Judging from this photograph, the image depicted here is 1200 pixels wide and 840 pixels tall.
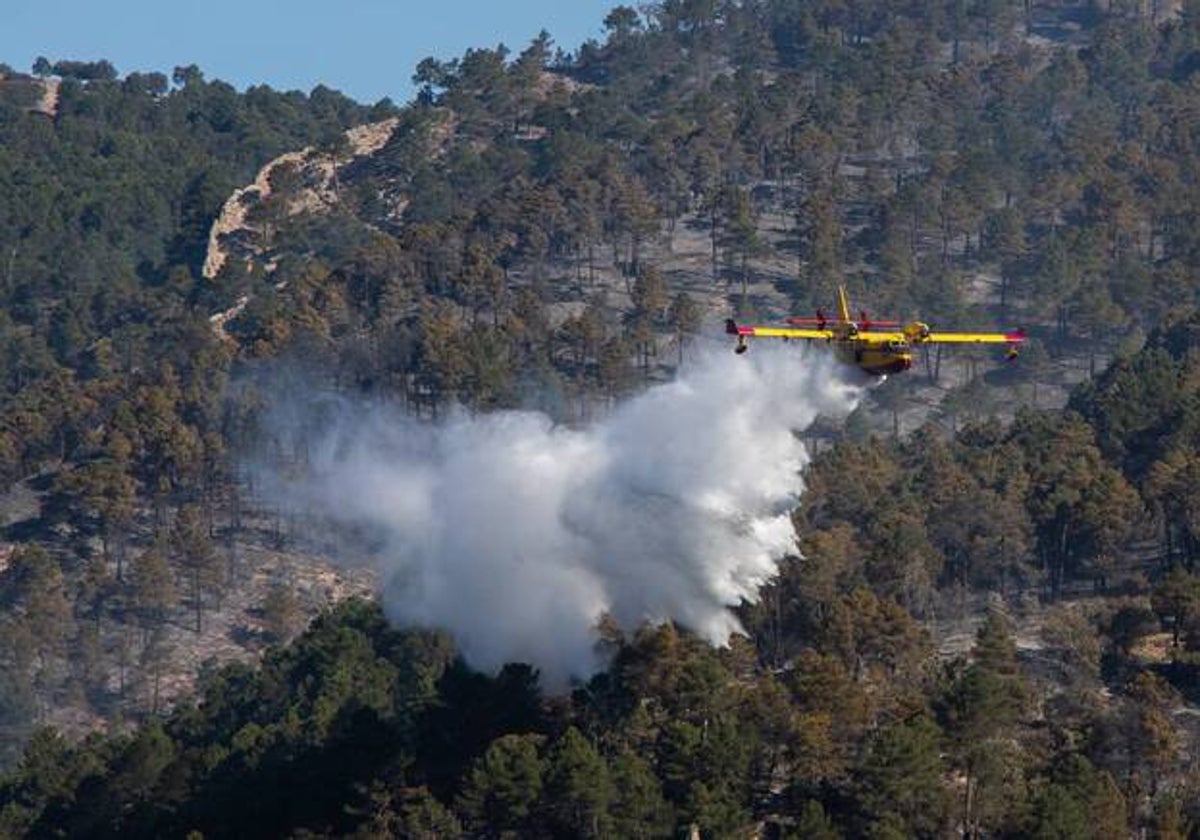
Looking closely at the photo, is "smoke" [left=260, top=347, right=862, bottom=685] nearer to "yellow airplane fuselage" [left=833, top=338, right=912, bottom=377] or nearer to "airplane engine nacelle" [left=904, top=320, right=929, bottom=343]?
"yellow airplane fuselage" [left=833, top=338, right=912, bottom=377]

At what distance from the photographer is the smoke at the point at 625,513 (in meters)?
116

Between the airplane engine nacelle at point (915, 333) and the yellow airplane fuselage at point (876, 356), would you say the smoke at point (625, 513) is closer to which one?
the yellow airplane fuselage at point (876, 356)

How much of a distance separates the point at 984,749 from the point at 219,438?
99348 mm

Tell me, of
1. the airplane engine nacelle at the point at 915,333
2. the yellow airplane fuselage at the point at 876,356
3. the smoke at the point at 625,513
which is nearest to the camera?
the airplane engine nacelle at the point at 915,333

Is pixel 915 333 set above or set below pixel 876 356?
above

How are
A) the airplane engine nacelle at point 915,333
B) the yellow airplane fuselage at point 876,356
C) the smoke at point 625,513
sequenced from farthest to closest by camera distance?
the smoke at point 625,513
the yellow airplane fuselage at point 876,356
the airplane engine nacelle at point 915,333

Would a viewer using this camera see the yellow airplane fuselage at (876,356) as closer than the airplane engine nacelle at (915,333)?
No

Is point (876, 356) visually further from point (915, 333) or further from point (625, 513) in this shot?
point (625, 513)

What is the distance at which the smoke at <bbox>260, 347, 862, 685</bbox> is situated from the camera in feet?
379

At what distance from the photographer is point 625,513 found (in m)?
117

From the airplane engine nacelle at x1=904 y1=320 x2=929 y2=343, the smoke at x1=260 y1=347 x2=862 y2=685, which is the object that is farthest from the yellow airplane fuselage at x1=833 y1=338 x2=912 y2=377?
the smoke at x1=260 y1=347 x2=862 y2=685

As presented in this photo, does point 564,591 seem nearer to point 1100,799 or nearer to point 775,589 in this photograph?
point 775,589

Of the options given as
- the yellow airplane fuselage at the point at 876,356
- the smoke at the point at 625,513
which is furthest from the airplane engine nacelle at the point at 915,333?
the smoke at the point at 625,513

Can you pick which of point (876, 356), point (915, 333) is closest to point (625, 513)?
point (876, 356)
